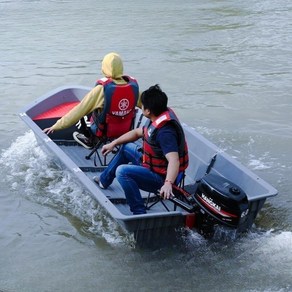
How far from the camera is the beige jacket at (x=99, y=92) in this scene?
5.18 metres

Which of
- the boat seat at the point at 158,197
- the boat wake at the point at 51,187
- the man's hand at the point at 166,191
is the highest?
the man's hand at the point at 166,191

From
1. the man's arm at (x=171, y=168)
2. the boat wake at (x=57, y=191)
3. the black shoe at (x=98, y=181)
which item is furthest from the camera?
the black shoe at (x=98, y=181)

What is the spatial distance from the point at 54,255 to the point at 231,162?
159 cm

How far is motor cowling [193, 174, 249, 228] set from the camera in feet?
12.9

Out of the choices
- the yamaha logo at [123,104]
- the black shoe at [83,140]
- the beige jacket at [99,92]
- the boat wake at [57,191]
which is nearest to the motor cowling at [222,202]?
the boat wake at [57,191]

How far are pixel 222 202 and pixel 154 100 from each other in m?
0.87

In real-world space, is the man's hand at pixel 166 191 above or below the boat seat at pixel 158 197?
above

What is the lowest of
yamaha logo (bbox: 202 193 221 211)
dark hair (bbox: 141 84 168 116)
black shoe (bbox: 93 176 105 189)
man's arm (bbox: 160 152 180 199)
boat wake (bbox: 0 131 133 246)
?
boat wake (bbox: 0 131 133 246)

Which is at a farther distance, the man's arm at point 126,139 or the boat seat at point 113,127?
the boat seat at point 113,127

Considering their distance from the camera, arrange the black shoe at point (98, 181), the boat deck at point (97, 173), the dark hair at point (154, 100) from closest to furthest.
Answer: the dark hair at point (154, 100) < the boat deck at point (97, 173) < the black shoe at point (98, 181)

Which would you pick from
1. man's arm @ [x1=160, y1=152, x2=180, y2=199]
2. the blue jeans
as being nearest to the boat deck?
the blue jeans

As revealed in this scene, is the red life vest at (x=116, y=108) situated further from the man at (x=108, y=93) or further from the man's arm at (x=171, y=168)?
the man's arm at (x=171, y=168)

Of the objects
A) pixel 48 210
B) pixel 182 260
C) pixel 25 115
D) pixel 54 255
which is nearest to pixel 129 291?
pixel 182 260

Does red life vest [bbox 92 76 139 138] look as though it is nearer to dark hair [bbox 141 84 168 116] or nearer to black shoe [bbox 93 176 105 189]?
black shoe [bbox 93 176 105 189]
